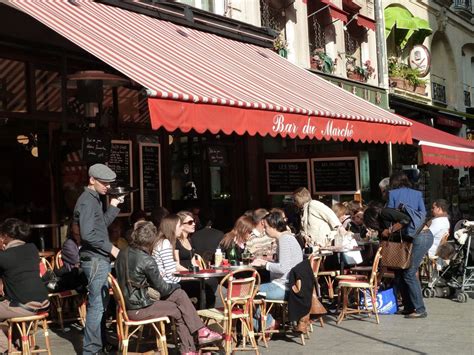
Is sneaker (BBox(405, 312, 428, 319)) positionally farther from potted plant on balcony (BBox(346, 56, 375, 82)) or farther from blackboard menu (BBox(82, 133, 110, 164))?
potted plant on balcony (BBox(346, 56, 375, 82))

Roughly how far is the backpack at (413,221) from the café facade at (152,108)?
1.33 metres

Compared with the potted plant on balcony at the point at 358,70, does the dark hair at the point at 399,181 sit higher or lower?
lower

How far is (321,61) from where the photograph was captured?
1675cm

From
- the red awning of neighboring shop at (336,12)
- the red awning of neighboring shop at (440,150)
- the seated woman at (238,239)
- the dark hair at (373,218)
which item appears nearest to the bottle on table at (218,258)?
the seated woman at (238,239)

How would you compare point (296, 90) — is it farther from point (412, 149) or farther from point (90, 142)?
point (412, 149)

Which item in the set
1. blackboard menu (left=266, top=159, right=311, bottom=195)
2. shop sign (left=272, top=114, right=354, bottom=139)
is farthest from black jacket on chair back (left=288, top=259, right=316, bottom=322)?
blackboard menu (left=266, top=159, right=311, bottom=195)

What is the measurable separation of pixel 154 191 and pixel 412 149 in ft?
30.7

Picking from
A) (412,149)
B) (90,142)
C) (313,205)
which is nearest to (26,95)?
(90,142)

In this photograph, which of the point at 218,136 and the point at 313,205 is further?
the point at 218,136

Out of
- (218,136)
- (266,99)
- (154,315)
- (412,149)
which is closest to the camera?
(154,315)

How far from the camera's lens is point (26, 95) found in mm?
9875

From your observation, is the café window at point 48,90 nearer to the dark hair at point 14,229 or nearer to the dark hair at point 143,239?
the dark hair at point 14,229

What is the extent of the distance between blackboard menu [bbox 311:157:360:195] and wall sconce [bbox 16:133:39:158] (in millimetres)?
5613

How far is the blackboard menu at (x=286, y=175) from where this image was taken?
14289 millimetres
